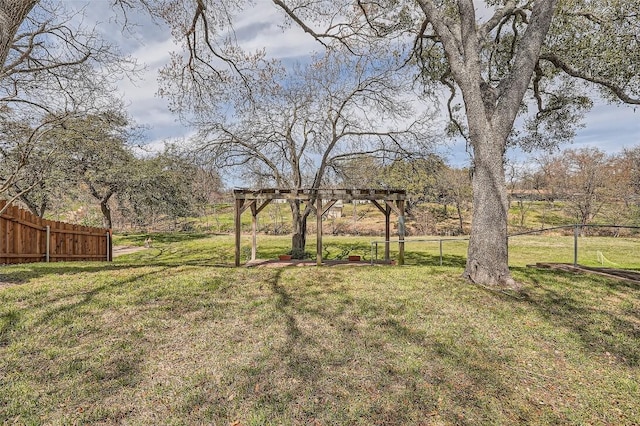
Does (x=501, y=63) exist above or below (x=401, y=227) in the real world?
above

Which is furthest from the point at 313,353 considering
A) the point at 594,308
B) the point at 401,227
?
the point at 401,227

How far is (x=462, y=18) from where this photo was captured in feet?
21.6

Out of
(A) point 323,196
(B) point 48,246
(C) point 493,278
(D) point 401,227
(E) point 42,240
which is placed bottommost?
(C) point 493,278

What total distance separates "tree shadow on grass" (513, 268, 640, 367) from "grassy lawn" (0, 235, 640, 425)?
3cm

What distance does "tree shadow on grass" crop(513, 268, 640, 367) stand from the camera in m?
4.16

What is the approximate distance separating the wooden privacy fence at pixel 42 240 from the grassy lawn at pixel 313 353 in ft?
9.02

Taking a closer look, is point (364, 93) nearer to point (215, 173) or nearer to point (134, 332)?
point (215, 173)

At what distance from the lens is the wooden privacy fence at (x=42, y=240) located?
334 inches

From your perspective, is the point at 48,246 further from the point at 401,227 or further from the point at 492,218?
the point at 492,218

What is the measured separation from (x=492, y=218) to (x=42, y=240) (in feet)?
41.0

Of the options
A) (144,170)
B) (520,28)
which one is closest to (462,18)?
(520,28)

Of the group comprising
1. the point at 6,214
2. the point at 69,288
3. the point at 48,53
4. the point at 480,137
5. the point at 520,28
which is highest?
the point at 520,28

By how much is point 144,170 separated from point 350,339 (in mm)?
19558

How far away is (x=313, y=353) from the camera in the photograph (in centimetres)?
383
